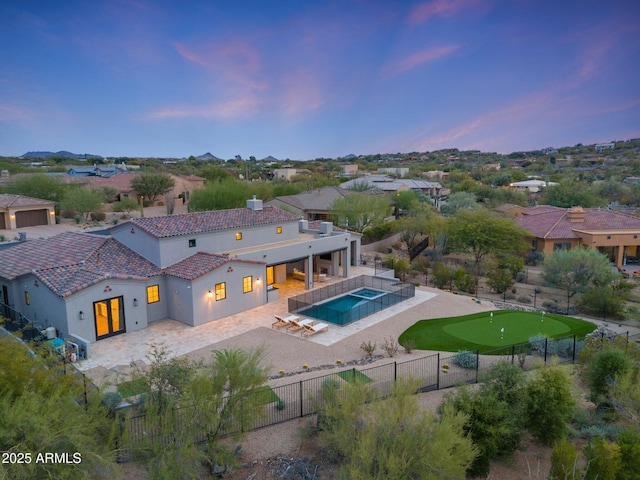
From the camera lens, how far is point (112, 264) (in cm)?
2188

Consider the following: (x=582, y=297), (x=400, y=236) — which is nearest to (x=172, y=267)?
(x=582, y=297)

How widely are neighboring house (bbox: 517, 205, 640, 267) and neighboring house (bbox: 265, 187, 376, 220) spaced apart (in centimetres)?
2066

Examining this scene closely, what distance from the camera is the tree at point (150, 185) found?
6944 cm

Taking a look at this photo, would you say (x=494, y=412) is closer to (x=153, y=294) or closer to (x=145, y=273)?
(x=153, y=294)

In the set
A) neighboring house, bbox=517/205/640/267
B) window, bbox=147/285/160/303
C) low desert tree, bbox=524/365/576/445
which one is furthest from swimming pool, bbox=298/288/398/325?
neighboring house, bbox=517/205/640/267

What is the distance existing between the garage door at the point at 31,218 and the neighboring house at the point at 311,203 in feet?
83.0

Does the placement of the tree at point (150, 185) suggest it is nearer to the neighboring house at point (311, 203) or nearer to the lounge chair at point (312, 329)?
the neighboring house at point (311, 203)

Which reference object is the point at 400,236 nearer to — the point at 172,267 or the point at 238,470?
the point at 172,267

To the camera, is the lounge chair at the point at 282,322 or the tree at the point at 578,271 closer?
the lounge chair at the point at 282,322

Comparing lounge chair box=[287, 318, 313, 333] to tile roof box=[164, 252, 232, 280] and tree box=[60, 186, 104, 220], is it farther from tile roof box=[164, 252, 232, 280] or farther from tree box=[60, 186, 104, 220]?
tree box=[60, 186, 104, 220]

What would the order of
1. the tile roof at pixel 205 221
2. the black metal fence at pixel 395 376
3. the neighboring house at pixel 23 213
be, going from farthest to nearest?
the neighboring house at pixel 23 213 < the tile roof at pixel 205 221 < the black metal fence at pixel 395 376

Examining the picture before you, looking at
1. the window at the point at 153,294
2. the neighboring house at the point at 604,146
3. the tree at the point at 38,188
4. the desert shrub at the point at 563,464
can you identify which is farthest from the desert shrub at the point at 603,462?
the neighboring house at the point at 604,146

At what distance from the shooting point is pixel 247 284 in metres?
24.2

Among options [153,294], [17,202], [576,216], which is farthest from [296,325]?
[17,202]
